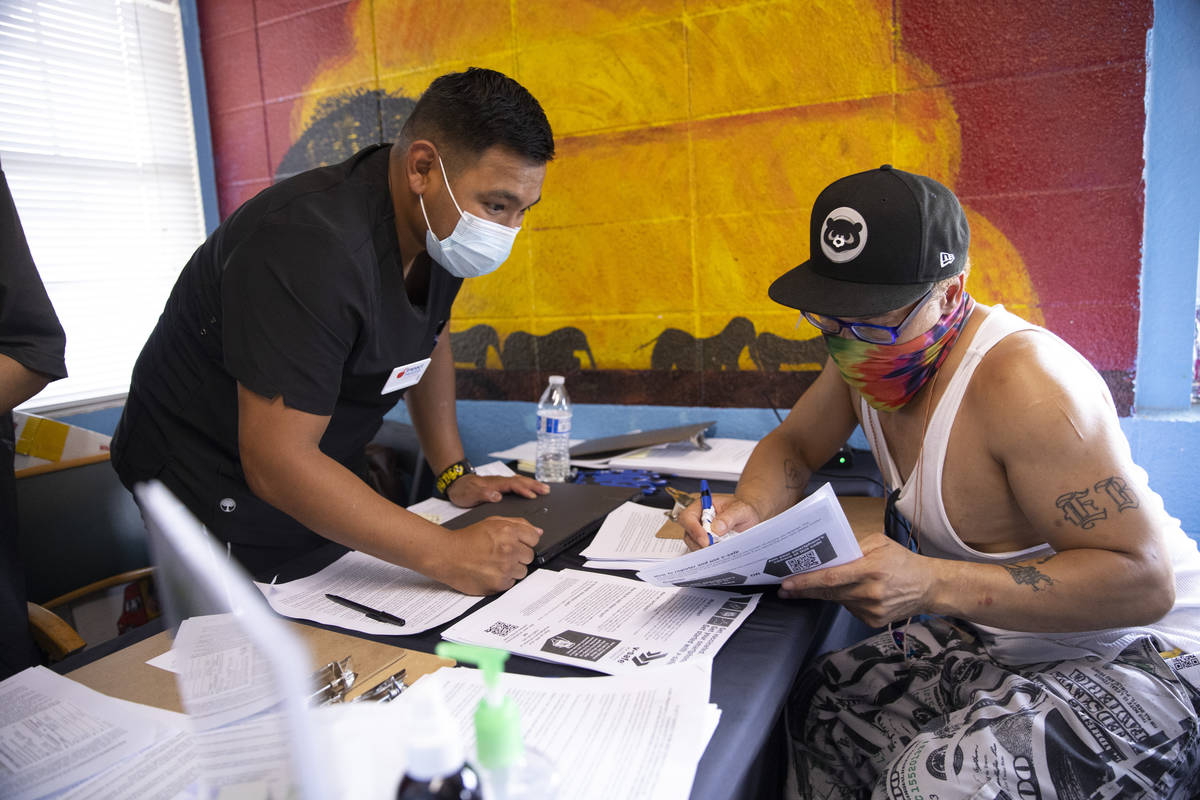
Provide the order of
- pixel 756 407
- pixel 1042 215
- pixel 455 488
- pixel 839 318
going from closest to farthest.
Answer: pixel 839 318 → pixel 455 488 → pixel 1042 215 → pixel 756 407

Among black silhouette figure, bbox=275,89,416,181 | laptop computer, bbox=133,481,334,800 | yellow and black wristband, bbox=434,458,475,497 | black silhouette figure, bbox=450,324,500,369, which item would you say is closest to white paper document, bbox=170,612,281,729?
laptop computer, bbox=133,481,334,800

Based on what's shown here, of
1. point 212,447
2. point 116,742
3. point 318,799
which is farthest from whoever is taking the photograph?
point 212,447

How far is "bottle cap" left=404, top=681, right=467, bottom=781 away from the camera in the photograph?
437mm

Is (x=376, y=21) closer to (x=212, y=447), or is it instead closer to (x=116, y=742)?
(x=212, y=447)

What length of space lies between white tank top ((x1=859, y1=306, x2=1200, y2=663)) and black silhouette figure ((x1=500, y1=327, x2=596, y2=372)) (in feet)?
5.18

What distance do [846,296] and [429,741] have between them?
36.4 inches

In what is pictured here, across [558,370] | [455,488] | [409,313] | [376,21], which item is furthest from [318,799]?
[376,21]

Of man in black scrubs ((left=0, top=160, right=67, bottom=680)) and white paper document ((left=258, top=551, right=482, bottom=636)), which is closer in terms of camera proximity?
white paper document ((left=258, top=551, right=482, bottom=636))

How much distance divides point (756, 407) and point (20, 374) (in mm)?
1936

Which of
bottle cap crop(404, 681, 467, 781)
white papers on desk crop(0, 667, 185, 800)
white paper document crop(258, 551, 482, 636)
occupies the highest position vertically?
bottle cap crop(404, 681, 467, 781)

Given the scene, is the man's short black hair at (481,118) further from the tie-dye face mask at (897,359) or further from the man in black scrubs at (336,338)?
the tie-dye face mask at (897,359)

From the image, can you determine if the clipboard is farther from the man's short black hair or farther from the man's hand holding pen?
the man's short black hair

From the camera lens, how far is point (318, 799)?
0.39 meters

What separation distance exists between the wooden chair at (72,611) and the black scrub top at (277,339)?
0.78ft
